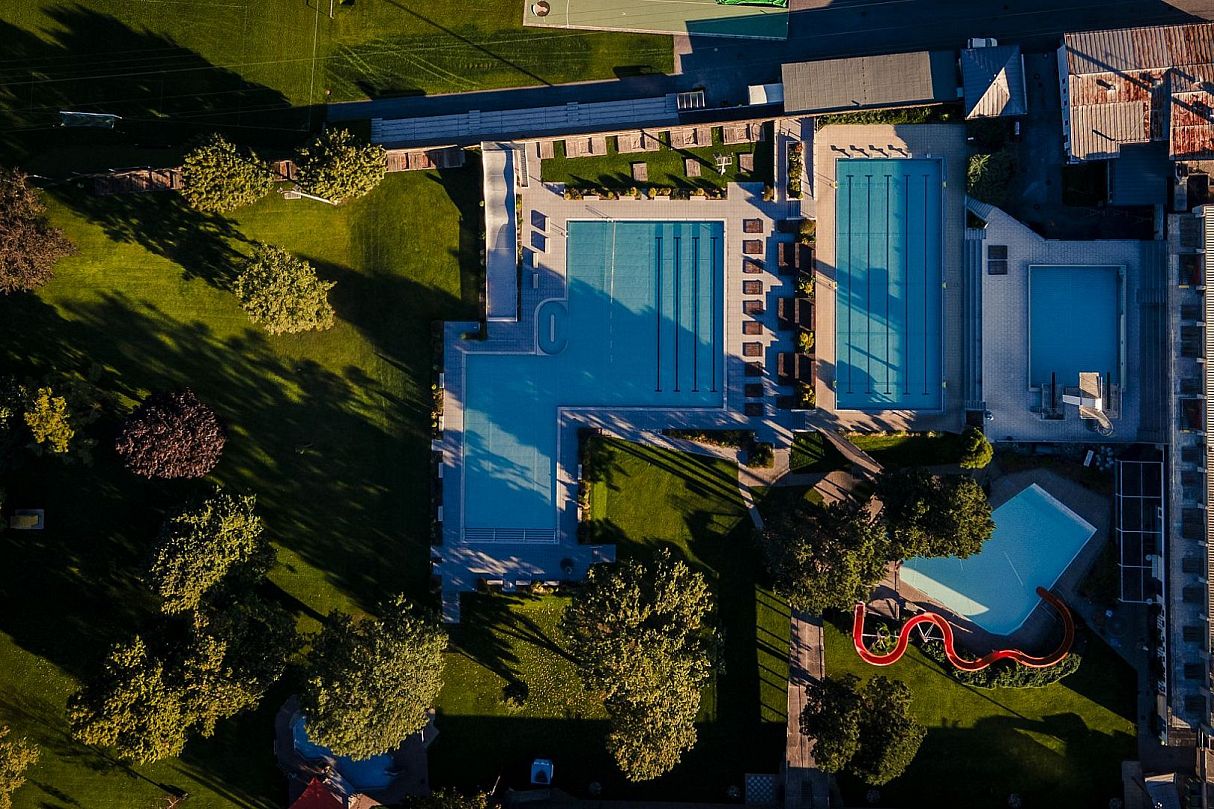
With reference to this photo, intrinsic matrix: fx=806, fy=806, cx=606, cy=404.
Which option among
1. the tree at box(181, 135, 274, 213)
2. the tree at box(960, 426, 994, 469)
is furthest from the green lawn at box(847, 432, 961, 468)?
the tree at box(181, 135, 274, 213)

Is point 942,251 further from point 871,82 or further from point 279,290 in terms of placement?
point 279,290

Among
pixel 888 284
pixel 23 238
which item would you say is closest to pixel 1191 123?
pixel 888 284

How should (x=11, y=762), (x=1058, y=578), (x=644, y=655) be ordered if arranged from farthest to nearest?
1. (x=1058, y=578)
2. (x=11, y=762)
3. (x=644, y=655)

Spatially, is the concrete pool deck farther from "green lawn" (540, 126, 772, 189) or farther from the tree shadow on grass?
the tree shadow on grass

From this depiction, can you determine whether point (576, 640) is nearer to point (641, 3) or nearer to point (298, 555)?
point (298, 555)

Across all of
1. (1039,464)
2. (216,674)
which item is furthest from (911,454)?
(216,674)

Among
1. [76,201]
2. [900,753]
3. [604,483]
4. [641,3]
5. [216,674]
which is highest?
[641,3]

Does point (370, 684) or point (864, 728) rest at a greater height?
point (370, 684)
